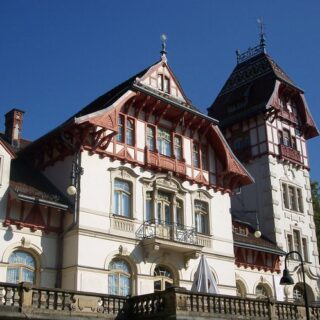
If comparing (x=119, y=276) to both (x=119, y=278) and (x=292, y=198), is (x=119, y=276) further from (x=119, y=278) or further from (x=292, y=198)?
(x=292, y=198)

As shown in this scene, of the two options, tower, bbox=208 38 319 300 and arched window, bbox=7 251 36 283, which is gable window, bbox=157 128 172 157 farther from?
tower, bbox=208 38 319 300

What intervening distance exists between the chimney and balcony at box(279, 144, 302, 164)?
15.7 meters

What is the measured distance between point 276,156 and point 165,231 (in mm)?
12443

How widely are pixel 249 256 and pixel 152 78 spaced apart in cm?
1047

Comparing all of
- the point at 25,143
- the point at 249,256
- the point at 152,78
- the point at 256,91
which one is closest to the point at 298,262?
the point at 249,256

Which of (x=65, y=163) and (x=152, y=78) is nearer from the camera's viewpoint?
(x=65, y=163)

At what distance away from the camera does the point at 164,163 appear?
2595 centimetres

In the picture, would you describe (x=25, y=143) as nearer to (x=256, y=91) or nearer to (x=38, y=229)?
(x=38, y=229)

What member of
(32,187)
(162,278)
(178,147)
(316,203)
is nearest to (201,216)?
(178,147)

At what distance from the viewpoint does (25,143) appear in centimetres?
2834

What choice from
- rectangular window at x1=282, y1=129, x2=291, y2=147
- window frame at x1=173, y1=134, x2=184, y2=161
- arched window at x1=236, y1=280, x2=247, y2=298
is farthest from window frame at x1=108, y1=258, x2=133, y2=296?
rectangular window at x1=282, y1=129, x2=291, y2=147

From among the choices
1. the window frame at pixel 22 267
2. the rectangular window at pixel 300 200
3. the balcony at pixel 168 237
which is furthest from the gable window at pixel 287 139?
the window frame at pixel 22 267

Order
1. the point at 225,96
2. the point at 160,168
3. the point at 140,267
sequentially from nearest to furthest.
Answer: the point at 140,267 → the point at 160,168 → the point at 225,96

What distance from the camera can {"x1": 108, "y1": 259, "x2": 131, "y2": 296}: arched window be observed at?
888 inches
